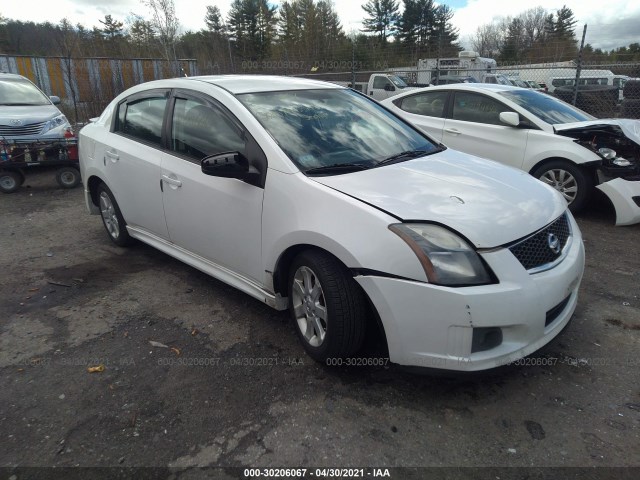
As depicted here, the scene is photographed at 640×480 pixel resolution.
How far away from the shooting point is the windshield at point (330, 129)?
3014 millimetres

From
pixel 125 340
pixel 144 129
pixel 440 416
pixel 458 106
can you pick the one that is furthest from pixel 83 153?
pixel 458 106

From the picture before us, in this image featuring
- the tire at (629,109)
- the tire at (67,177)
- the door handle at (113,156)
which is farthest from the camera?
the tire at (629,109)

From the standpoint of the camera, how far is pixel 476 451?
2178mm

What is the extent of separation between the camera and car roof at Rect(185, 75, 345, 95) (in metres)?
3.44

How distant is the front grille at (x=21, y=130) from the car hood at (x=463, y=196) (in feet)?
25.1

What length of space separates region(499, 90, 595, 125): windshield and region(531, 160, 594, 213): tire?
0.62m

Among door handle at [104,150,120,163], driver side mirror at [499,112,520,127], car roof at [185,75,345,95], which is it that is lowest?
door handle at [104,150,120,163]

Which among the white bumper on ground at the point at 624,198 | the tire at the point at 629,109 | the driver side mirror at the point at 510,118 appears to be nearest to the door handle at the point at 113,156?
the driver side mirror at the point at 510,118

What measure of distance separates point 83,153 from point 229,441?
390 cm

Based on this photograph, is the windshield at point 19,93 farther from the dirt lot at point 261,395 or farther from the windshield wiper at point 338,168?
the windshield wiper at point 338,168

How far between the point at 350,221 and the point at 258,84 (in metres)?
1.68

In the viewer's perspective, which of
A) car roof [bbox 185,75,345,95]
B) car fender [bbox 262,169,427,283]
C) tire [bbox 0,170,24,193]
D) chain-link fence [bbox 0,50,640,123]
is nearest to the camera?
car fender [bbox 262,169,427,283]

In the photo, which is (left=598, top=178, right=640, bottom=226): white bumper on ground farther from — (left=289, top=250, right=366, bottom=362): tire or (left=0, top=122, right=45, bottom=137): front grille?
(left=0, top=122, right=45, bottom=137): front grille

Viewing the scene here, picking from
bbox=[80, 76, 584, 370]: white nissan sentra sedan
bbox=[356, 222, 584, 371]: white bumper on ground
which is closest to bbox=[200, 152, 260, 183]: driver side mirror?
bbox=[80, 76, 584, 370]: white nissan sentra sedan
